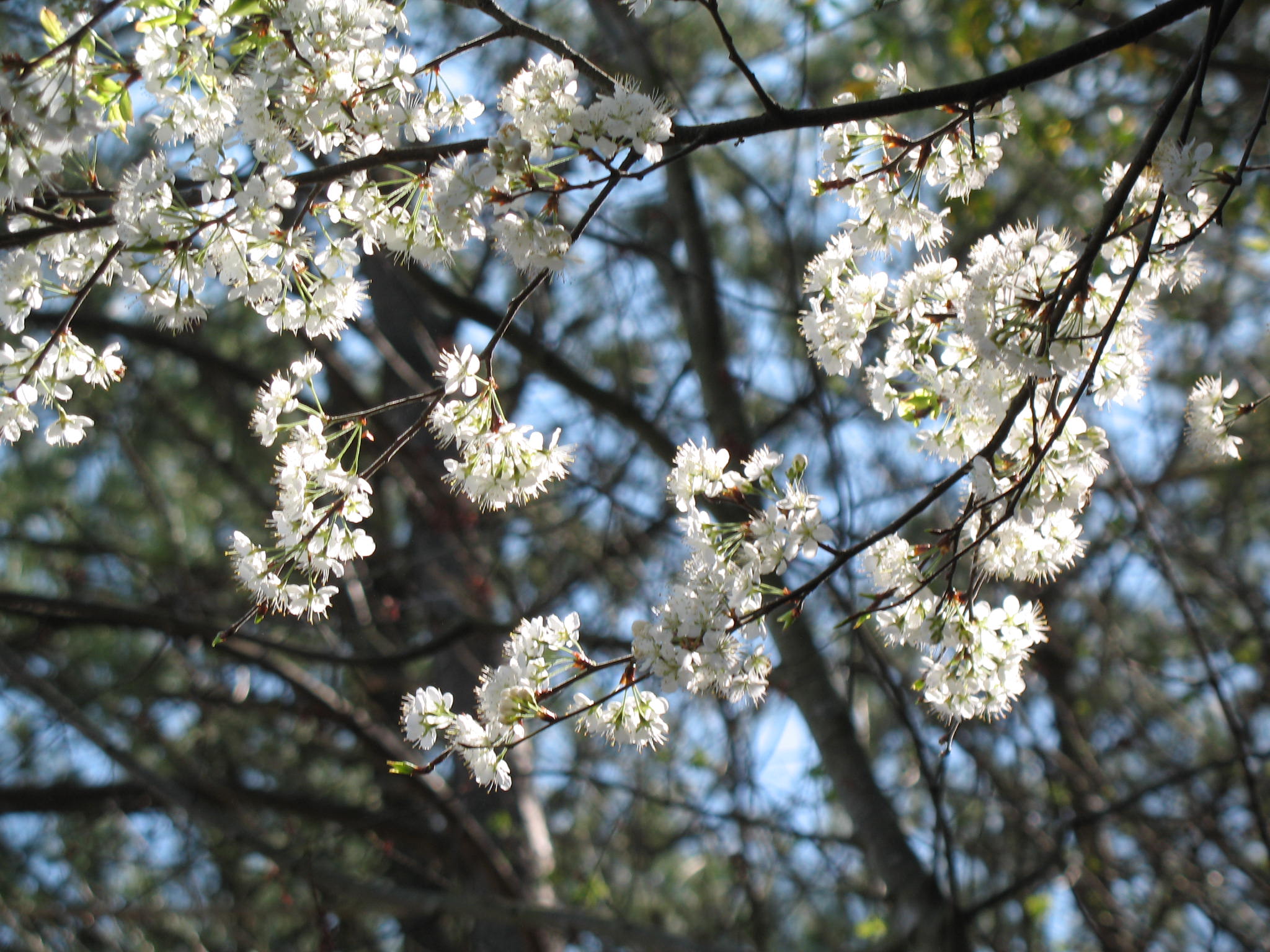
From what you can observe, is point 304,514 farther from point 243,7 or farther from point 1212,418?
point 1212,418

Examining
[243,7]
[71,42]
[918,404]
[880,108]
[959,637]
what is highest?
[243,7]

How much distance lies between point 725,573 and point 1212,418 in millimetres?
973

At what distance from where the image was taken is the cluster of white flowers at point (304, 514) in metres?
1.70

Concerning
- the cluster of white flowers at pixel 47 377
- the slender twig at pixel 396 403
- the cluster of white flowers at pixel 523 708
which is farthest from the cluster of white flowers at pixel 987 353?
the cluster of white flowers at pixel 47 377

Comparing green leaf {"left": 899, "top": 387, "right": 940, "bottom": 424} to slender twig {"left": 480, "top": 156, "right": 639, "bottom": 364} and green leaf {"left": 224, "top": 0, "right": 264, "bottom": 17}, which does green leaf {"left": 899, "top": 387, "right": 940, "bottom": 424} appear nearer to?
slender twig {"left": 480, "top": 156, "right": 639, "bottom": 364}

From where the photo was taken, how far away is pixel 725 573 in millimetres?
1665

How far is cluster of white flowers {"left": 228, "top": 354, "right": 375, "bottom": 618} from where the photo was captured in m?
1.70

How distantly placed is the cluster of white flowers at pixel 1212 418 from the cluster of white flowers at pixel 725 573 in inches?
A: 29.4

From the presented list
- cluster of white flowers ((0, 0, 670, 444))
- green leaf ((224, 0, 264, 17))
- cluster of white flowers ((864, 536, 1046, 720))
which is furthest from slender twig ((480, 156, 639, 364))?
cluster of white flowers ((864, 536, 1046, 720))

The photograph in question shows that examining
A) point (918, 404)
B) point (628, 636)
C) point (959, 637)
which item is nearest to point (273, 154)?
point (918, 404)

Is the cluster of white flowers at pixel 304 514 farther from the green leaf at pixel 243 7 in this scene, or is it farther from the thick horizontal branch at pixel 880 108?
the green leaf at pixel 243 7

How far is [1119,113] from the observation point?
4945 mm

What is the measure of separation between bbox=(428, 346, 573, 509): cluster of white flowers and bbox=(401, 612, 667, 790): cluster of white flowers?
23 cm

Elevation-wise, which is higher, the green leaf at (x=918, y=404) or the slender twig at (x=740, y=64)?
the slender twig at (x=740, y=64)
